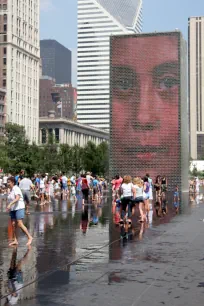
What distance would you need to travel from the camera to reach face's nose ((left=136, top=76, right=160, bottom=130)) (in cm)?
6675

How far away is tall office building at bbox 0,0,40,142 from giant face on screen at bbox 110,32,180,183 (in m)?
55.7

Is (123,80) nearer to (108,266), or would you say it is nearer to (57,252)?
(57,252)

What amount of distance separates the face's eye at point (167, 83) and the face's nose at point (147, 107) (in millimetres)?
1074

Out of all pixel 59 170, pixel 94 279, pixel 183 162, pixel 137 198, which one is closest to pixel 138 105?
pixel 183 162

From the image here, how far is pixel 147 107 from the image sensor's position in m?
66.8

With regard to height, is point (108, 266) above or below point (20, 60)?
below

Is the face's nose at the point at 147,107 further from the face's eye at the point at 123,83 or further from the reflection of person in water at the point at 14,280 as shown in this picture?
the reflection of person in water at the point at 14,280

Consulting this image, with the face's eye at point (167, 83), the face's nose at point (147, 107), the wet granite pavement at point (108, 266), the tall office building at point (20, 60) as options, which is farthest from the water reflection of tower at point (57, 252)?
the tall office building at point (20, 60)

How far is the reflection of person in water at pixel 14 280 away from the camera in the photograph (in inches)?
293

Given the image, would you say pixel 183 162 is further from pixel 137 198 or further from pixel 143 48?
pixel 137 198

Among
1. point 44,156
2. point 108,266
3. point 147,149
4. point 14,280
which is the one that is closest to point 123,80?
point 147,149

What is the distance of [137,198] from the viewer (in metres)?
18.9

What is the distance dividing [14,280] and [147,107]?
59006 millimetres

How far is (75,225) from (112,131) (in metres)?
49.2
